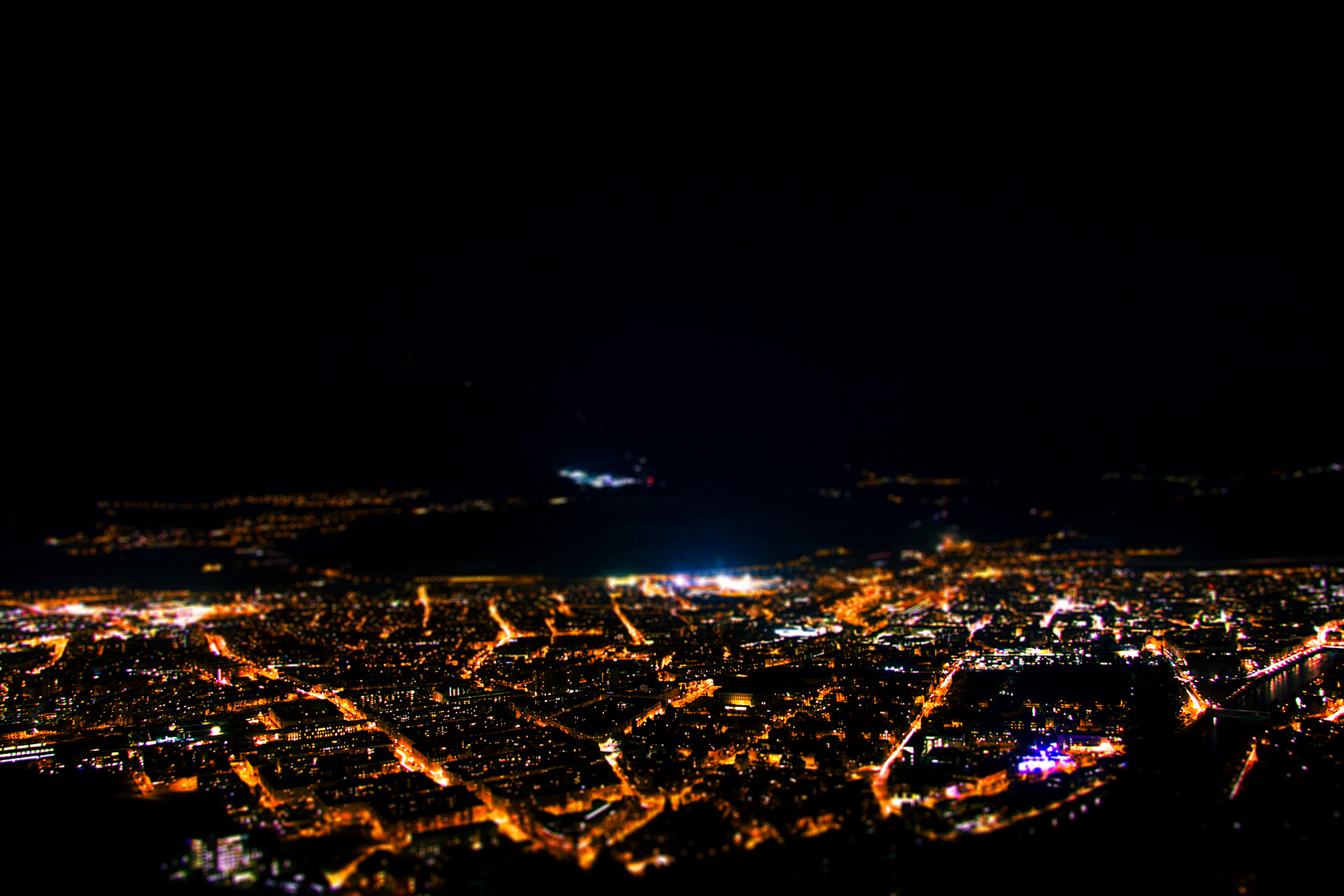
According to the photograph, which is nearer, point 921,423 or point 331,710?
point 331,710

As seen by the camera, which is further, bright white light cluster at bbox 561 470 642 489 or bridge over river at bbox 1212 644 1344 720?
bright white light cluster at bbox 561 470 642 489

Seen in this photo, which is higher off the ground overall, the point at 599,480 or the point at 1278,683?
the point at 599,480

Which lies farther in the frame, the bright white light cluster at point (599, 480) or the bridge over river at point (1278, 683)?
the bright white light cluster at point (599, 480)

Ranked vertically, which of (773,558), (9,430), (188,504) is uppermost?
(9,430)

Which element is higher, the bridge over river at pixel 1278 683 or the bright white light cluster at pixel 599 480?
the bright white light cluster at pixel 599 480

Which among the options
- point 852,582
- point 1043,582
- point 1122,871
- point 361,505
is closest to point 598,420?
point 361,505

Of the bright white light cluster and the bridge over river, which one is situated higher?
the bright white light cluster

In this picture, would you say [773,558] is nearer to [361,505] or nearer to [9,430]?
[361,505]

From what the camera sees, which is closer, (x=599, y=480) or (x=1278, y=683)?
(x=1278, y=683)
